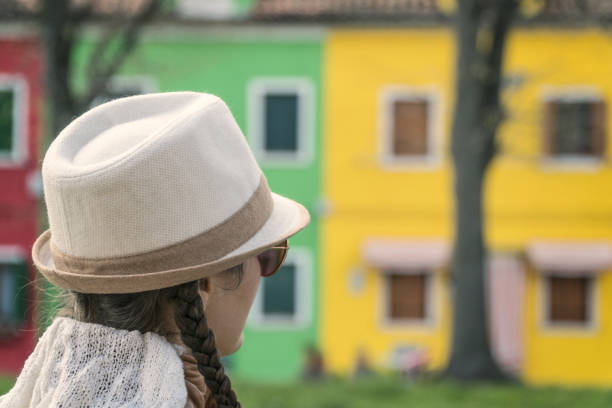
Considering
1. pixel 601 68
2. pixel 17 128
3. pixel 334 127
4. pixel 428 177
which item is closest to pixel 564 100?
pixel 601 68

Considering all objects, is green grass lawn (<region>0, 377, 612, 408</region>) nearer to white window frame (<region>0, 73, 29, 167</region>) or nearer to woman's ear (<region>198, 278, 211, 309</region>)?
woman's ear (<region>198, 278, 211, 309</region>)

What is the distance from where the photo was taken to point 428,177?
773 inches

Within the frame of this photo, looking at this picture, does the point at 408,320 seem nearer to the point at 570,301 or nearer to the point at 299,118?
the point at 570,301

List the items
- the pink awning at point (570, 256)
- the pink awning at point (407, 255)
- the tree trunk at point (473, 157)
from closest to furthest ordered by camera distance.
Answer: the tree trunk at point (473, 157)
the pink awning at point (570, 256)
the pink awning at point (407, 255)

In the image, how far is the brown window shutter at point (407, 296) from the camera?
1958 centimetres

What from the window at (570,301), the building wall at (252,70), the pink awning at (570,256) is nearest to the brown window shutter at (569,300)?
the window at (570,301)

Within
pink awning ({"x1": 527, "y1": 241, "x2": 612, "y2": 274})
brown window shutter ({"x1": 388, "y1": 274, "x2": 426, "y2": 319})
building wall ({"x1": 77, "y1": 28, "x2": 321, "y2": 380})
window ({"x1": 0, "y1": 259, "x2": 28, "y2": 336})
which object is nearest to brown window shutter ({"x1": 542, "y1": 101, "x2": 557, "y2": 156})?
pink awning ({"x1": 527, "y1": 241, "x2": 612, "y2": 274})

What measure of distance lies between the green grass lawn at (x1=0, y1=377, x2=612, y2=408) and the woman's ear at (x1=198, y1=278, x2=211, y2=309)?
586 cm

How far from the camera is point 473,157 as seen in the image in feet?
41.7

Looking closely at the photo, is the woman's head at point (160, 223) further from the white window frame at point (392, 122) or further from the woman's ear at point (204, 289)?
the white window frame at point (392, 122)

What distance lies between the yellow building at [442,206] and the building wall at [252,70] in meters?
0.27

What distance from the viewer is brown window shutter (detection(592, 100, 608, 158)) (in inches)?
765

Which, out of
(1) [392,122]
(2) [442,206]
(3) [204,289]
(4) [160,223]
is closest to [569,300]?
(2) [442,206]

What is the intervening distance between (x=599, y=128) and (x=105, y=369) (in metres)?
18.9
